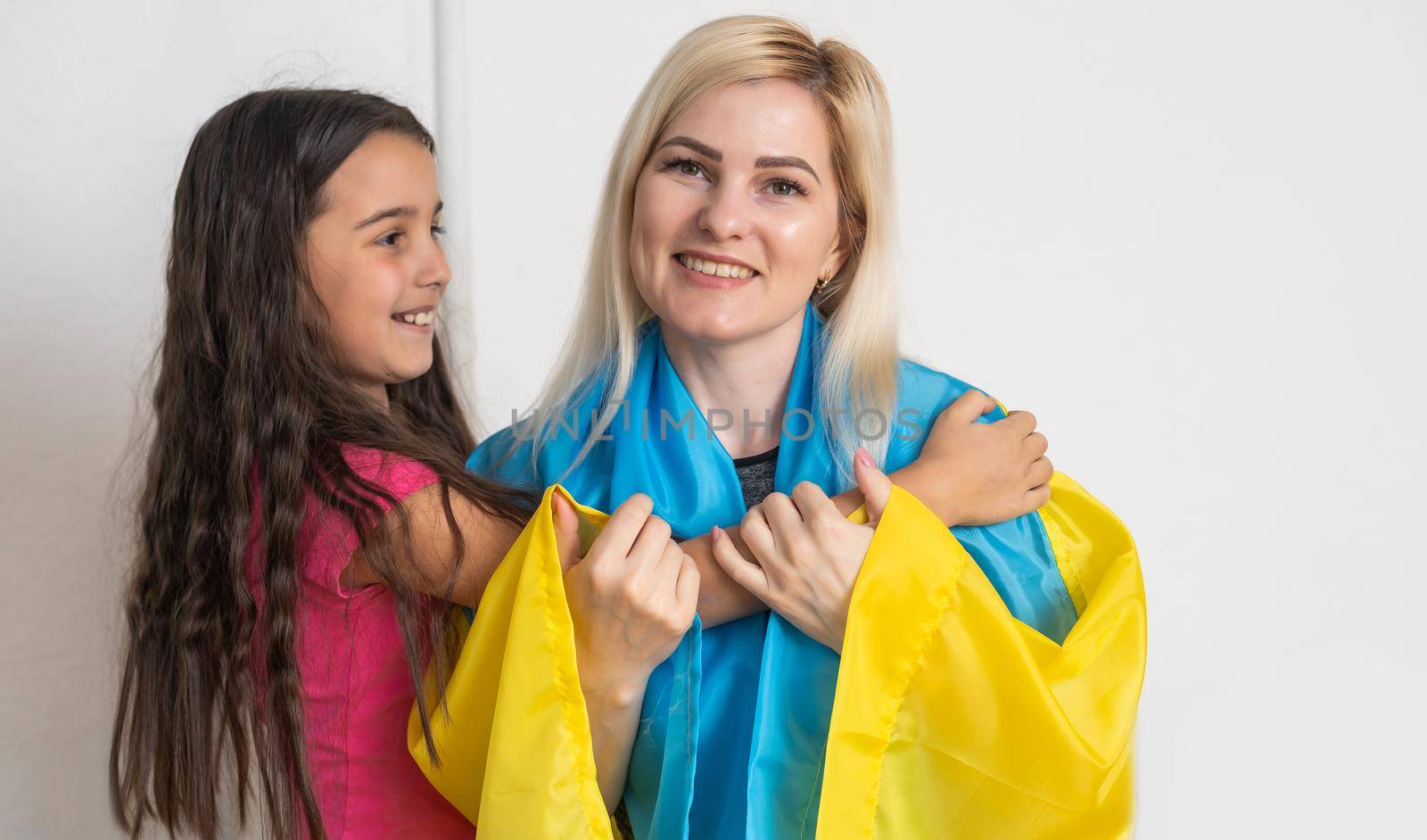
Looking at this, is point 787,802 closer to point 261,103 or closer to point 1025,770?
point 1025,770

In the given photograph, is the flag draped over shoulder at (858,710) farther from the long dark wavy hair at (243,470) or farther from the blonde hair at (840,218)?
the long dark wavy hair at (243,470)

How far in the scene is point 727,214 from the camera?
137cm

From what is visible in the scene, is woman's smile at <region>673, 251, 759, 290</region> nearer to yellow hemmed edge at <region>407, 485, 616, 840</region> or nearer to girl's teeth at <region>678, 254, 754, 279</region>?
girl's teeth at <region>678, 254, 754, 279</region>

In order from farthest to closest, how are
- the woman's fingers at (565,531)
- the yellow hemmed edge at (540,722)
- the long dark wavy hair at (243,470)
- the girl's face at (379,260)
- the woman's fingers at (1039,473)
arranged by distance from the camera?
1. the girl's face at (379,260)
2. the long dark wavy hair at (243,470)
3. the woman's fingers at (1039,473)
4. the woman's fingers at (565,531)
5. the yellow hemmed edge at (540,722)

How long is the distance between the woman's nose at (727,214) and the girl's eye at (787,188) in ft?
0.18

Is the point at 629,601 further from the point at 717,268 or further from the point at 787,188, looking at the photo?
the point at 787,188

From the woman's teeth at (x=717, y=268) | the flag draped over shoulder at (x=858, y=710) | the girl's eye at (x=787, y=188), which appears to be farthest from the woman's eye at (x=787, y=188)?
the flag draped over shoulder at (x=858, y=710)

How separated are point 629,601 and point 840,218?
59cm

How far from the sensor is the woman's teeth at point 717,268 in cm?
141

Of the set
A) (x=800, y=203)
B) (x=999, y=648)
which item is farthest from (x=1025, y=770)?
(x=800, y=203)

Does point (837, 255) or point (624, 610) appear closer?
point (624, 610)

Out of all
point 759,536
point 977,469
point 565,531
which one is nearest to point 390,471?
point 565,531

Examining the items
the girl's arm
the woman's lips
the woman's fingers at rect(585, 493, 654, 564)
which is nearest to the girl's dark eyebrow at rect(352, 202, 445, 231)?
the girl's arm

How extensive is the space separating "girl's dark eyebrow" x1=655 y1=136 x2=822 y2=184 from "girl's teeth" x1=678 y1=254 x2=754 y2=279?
12cm
